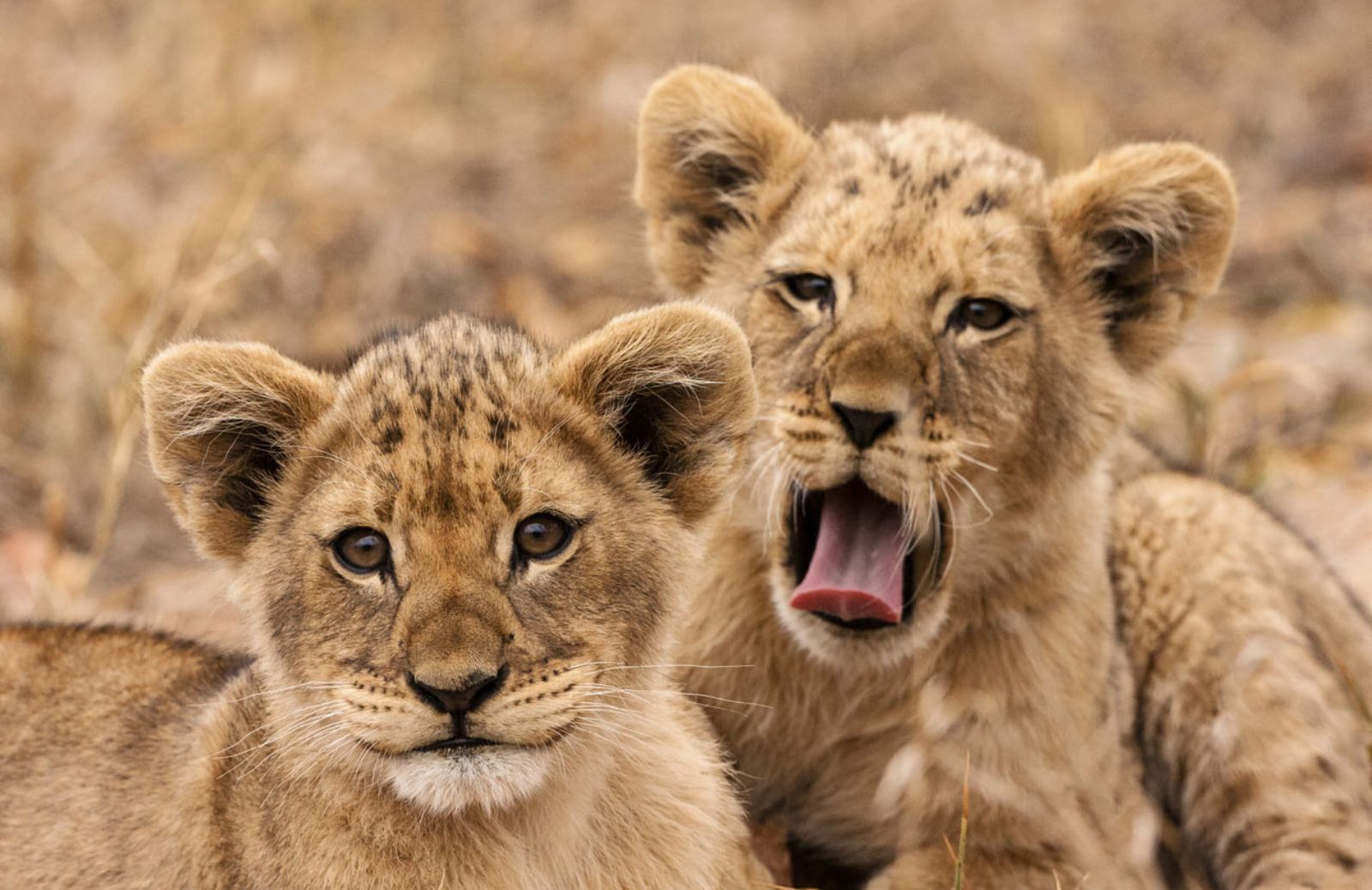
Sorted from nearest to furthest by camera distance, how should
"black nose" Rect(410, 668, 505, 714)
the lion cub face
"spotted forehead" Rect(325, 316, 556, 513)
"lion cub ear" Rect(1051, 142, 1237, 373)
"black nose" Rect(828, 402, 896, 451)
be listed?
1. "black nose" Rect(410, 668, 505, 714)
2. the lion cub face
3. "spotted forehead" Rect(325, 316, 556, 513)
4. "black nose" Rect(828, 402, 896, 451)
5. "lion cub ear" Rect(1051, 142, 1237, 373)

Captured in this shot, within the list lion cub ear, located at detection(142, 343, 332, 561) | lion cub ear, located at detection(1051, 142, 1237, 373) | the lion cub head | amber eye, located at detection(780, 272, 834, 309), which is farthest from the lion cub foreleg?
lion cub ear, located at detection(142, 343, 332, 561)

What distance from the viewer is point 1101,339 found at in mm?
4812

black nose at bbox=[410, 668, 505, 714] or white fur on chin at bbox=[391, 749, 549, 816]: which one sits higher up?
black nose at bbox=[410, 668, 505, 714]

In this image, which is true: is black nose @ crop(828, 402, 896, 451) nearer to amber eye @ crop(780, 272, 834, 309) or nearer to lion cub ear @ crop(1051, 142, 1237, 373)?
amber eye @ crop(780, 272, 834, 309)

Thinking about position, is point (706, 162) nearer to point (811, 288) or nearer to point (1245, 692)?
point (811, 288)

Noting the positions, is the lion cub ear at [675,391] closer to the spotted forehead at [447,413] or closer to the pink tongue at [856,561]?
the spotted forehead at [447,413]

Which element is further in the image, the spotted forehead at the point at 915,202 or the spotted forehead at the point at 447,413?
the spotted forehead at the point at 915,202

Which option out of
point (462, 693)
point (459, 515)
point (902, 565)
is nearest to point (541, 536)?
point (459, 515)

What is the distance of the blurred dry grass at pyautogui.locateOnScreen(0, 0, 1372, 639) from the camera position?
23.2ft

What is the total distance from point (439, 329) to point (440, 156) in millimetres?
6278

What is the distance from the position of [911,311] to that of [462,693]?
1.76 metres

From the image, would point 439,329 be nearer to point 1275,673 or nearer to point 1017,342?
point 1017,342

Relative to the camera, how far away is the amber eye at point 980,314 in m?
4.45

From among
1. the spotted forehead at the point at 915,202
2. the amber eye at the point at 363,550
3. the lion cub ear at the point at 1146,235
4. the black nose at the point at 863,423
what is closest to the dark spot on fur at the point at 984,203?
the spotted forehead at the point at 915,202
